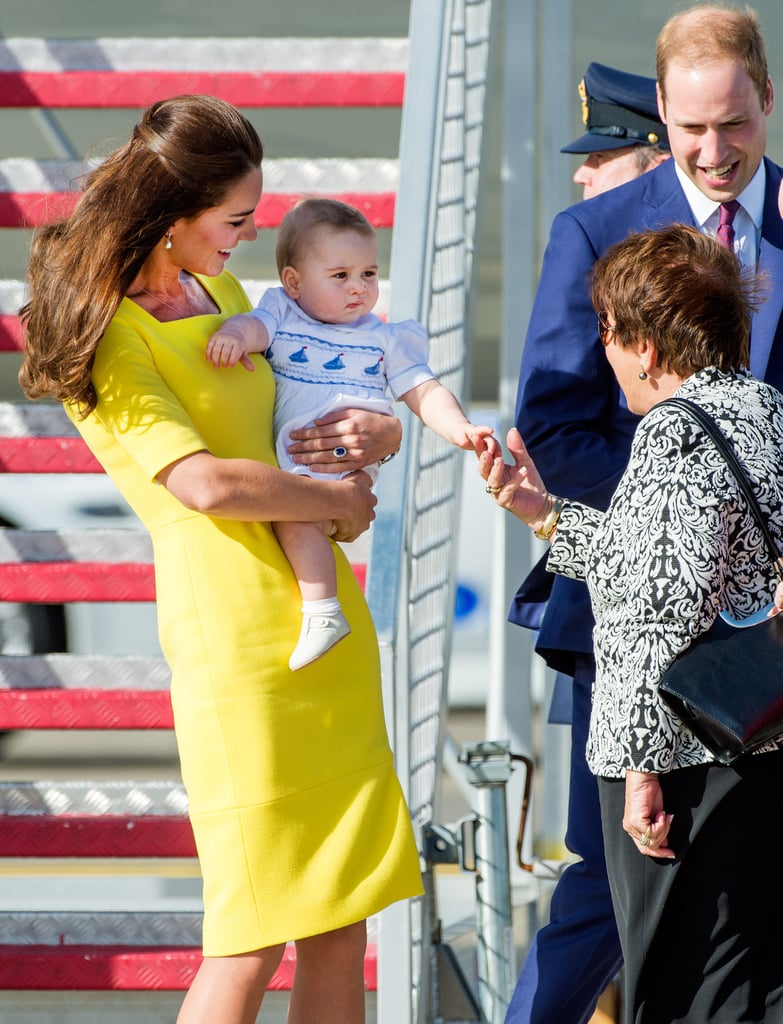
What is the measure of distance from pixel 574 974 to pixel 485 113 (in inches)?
88.8

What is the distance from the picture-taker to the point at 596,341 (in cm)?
260

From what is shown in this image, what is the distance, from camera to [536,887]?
408cm

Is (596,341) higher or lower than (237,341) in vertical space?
lower

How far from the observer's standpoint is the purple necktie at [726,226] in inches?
103

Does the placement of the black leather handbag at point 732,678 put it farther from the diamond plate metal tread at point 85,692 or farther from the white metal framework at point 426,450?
the diamond plate metal tread at point 85,692

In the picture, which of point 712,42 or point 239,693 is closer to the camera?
point 239,693

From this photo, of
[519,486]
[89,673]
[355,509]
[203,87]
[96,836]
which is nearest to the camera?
[355,509]

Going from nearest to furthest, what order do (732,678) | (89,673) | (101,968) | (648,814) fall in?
1. (732,678)
2. (648,814)
3. (101,968)
4. (89,673)

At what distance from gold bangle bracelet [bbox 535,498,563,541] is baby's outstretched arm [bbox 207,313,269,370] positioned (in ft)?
1.81

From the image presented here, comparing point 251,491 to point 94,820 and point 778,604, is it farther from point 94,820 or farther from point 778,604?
point 94,820

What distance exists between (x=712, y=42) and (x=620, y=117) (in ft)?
2.85

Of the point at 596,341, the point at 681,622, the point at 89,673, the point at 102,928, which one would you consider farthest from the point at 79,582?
the point at 681,622

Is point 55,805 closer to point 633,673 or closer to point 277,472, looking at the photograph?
point 277,472

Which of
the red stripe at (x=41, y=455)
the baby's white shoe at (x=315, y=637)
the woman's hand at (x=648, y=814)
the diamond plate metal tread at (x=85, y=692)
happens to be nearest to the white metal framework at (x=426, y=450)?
the baby's white shoe at (x=315, y=637)
